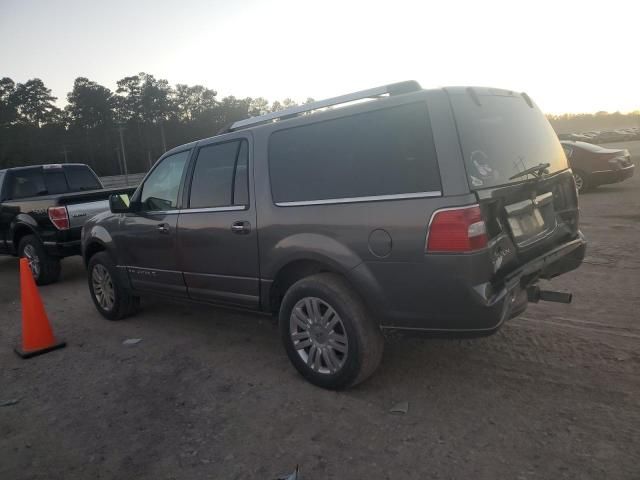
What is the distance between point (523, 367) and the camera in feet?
11.8

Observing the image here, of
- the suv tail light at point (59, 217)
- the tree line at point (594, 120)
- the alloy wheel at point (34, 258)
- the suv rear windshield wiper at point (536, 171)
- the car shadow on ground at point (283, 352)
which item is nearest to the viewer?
the suv rear windshield wiper at point (536, 171)

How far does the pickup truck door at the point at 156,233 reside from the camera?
15.4 ft

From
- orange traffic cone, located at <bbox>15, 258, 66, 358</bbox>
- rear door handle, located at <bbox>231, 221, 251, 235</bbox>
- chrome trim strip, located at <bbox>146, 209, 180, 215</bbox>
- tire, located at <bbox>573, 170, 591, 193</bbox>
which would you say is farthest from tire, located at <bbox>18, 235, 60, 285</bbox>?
tire, located at <bbox>573, 170, 591, 193</bbox>

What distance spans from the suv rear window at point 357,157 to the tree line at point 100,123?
179ft

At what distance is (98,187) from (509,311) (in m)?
8.63

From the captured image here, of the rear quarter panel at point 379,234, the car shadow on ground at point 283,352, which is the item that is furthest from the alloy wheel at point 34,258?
the rear quarter panel at point 379,234

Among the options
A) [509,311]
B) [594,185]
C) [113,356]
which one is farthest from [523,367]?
[594,185]

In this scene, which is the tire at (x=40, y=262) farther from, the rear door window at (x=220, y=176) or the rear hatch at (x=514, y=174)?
the rear hatch at (x=514, y=174)

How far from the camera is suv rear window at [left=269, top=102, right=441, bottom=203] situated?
2969 millimetres

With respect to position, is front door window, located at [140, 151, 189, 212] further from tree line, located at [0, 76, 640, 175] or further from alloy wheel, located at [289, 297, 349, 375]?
tree line, located at [0, 76, 640, 175]

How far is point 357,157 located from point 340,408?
164 cm

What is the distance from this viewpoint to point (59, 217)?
24.1ft

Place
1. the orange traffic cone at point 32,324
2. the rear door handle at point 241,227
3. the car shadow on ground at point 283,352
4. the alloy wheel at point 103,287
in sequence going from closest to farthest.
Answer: the car shadow on ground at point 283,352, the rear door handle at point 241,227, the orange traffic cone at point 32,324, the alloy wheel at point 103,287

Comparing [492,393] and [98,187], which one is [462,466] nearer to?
[492,393]
